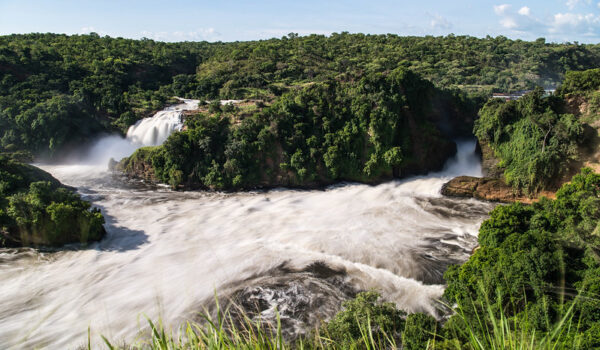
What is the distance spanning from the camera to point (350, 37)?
71.3 metres

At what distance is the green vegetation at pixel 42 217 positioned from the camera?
62.9 feet

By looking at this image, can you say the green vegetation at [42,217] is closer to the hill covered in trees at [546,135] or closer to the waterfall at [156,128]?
the waterfall at [156,128]

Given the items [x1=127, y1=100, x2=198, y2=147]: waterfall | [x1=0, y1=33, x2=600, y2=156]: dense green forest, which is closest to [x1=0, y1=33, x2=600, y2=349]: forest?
[x1=0, y1=33, x2=600, y2=156]: dense green forest

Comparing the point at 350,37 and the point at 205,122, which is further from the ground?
the point at 350,37

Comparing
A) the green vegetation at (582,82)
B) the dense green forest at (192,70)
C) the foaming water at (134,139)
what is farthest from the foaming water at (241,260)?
the dense green forest at (192,70)

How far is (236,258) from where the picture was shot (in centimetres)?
1922

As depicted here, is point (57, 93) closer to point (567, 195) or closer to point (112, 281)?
point (112, 281)

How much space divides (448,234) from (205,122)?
2110cm

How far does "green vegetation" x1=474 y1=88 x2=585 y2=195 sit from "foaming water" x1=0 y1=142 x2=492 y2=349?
365cm

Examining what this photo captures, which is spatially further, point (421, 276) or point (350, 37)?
point (350, 37)

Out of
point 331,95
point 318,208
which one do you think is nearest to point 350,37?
point 331,95

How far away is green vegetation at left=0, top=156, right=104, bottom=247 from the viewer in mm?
19172

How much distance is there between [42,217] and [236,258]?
437 inches

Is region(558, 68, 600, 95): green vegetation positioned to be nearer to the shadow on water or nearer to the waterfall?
the shadow on water
